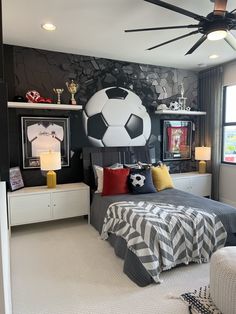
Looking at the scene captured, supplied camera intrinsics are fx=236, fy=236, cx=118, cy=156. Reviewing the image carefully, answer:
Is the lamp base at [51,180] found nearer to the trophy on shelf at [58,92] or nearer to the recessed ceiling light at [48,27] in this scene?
the trophy on shelf at [58,92]

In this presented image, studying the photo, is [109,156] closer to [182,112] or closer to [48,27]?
[182,112]

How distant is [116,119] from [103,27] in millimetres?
1581

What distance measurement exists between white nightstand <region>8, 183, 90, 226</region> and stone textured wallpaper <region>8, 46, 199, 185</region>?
0.41 m

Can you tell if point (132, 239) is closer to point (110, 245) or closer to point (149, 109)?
point (110, 245)

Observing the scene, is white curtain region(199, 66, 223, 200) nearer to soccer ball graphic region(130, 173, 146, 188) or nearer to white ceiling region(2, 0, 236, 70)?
white ceiling region(2, 0, 236, 70)

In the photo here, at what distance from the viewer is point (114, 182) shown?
331cm

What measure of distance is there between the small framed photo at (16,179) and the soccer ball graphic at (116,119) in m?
1.22

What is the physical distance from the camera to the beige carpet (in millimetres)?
1855

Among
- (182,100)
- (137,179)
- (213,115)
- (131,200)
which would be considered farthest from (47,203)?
(213,115)

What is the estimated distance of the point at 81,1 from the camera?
7.31ft

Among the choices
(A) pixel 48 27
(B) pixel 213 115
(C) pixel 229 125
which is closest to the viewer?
(A) pixel 48 27

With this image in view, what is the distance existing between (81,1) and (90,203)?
2554mm

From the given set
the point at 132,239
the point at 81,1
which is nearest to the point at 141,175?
the point at 132,239

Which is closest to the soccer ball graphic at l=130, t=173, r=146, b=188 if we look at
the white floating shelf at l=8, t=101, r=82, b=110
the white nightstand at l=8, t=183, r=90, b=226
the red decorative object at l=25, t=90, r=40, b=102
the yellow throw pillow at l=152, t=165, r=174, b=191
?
the yellow throw pillow at l=152, t=165, r=174, b=191
